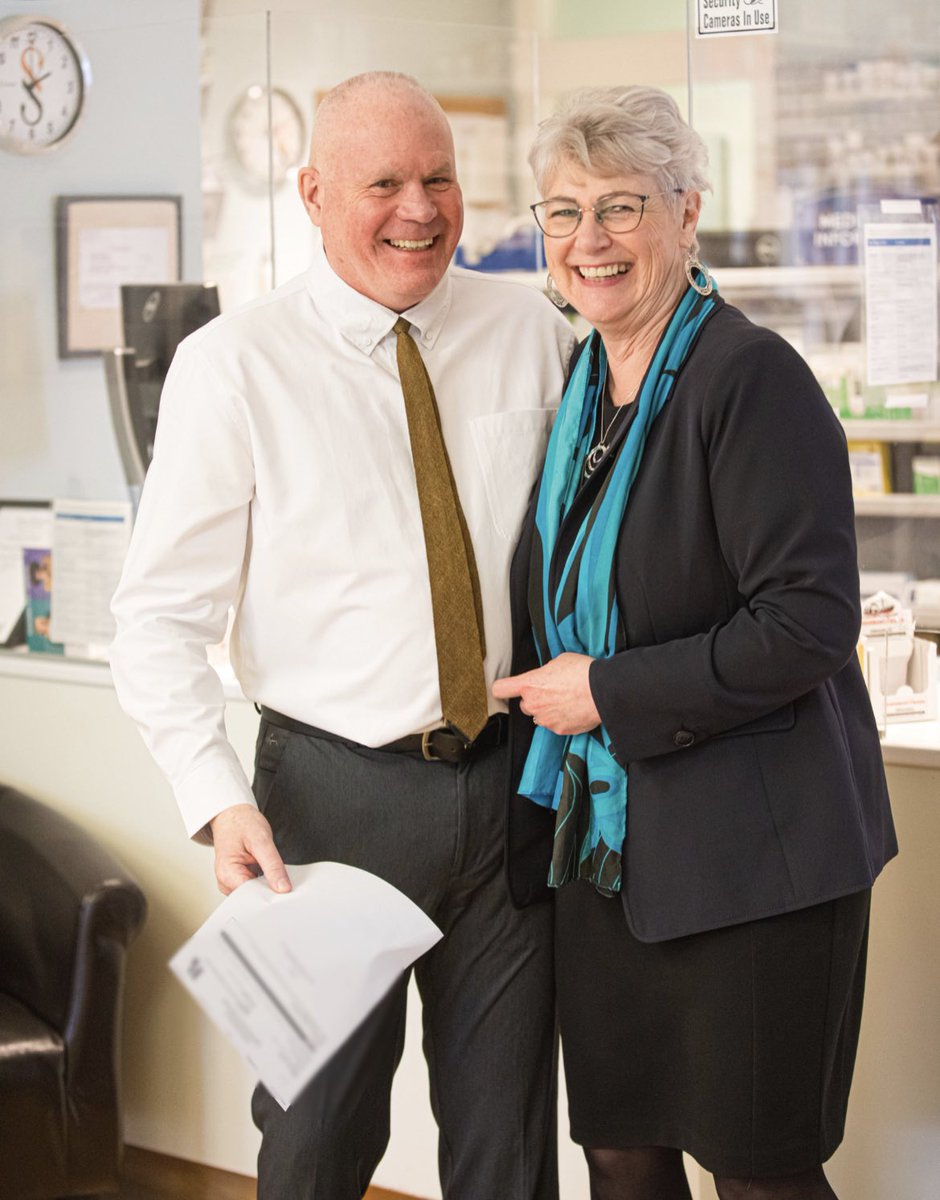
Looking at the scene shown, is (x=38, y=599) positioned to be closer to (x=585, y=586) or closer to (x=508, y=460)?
(x=508, y=460)

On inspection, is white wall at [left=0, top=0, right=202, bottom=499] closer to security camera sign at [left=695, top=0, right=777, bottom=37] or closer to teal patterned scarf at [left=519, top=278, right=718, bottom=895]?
security camera sign at [left=695, top=0, right=777, bottom=37]

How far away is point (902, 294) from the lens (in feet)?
9.60

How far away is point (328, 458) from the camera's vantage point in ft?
5.40

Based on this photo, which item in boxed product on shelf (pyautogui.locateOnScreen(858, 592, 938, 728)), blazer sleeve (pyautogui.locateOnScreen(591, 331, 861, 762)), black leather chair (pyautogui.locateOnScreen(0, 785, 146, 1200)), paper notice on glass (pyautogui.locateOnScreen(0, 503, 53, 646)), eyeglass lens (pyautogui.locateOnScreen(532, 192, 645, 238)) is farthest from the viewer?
paper notice on glass (pyautogui.locateOnScreen(0, 503, 53, 646))

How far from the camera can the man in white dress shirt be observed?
1626mm

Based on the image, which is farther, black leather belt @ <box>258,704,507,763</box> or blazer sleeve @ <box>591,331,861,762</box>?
black leather belt @ <box>258,704,507,763</box>

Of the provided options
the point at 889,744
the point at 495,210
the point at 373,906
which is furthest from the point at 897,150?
the point at 373,906

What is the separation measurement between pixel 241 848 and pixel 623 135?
0.88 metres

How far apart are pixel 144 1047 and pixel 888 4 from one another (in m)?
2.74

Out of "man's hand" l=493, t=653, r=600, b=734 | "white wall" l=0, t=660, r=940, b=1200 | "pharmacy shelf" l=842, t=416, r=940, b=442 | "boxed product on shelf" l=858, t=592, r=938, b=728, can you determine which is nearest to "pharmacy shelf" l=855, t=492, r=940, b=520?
"pharmacy shelf" l=842, t=416, r=940, b=442

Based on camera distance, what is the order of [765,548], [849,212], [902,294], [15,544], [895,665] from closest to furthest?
[765,548]
[895,665]
[902,294]
[15,544]
[849,212]

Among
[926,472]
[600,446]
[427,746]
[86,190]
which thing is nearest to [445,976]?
[427,746]

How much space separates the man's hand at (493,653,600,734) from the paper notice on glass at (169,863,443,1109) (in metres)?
0.27

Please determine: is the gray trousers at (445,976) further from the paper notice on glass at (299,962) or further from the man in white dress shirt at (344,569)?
the paper notice on glass at (299,962)
